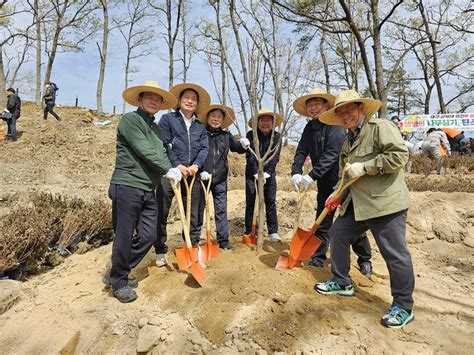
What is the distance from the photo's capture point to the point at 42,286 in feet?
12.1

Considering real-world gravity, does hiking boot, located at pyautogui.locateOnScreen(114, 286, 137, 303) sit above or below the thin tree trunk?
below

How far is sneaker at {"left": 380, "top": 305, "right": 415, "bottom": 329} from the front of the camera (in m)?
2.62

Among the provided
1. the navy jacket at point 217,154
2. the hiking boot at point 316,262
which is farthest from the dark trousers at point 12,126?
the hiking boot at point 316,262

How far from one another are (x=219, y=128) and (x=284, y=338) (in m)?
2.60

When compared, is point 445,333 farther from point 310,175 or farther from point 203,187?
point 203,187

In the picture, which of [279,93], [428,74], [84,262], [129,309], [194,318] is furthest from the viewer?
[428,74]

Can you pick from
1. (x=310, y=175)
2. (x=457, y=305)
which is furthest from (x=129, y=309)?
(x=457, y=305)

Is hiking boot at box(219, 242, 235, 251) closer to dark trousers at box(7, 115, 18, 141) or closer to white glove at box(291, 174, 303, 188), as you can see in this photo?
white glove at box(291, 174, 303, 188)

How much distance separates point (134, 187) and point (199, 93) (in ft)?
4.85

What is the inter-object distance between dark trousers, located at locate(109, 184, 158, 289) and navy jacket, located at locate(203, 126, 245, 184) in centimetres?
112

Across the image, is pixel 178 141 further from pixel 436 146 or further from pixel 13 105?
pixel 13 105

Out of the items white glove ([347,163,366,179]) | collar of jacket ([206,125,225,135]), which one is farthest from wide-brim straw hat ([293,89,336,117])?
white glove ([347,163,366,179])

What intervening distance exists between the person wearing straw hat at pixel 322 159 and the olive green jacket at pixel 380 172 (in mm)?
757

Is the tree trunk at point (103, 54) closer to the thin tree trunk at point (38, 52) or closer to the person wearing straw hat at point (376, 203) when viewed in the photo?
the thin tree trunk at point (38, 52)
